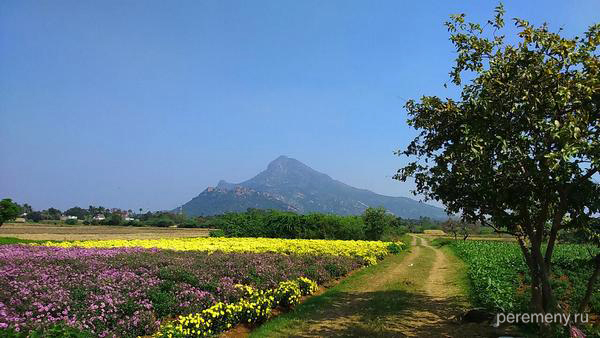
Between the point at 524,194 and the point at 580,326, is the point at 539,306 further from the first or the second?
the point at 524,194

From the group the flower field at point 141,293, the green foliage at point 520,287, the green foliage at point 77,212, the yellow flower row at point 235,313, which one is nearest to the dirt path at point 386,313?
the yellow flower row at point 235,313

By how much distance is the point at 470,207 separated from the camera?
34.8 feet

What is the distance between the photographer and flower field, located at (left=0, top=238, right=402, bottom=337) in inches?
333

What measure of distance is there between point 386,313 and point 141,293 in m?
6.99

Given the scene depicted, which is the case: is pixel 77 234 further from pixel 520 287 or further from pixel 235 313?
pixel 520 287

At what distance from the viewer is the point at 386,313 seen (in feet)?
39.9

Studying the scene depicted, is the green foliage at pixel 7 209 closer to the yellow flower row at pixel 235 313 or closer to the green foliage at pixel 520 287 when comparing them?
the yellow flower row at pixel 235 313

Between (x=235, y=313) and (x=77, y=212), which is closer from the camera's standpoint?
(x=235, y=313)

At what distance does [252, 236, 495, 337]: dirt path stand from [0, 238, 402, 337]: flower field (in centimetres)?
115

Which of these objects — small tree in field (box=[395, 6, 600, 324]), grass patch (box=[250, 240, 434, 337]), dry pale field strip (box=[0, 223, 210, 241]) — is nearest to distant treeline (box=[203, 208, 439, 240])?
dry pale field strip (box=[0, 223, 210, 241])

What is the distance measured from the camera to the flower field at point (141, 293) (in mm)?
8453

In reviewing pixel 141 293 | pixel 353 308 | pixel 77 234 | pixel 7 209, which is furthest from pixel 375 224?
pixel 77 234

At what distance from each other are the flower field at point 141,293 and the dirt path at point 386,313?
1152mm

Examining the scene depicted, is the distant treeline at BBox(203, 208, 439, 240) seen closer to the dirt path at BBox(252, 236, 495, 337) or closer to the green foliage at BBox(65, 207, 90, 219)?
the dirt path at BBox(252, 236, 495, 337)
